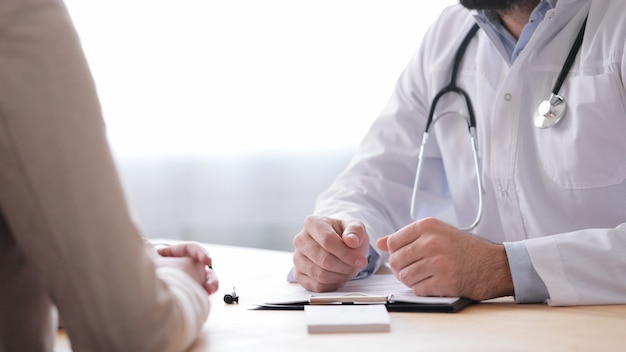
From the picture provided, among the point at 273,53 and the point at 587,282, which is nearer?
the point at 587,282

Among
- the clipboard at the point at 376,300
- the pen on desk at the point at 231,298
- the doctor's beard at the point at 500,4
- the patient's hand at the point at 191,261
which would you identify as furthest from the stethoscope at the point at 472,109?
the patient's hand at the point at 191,261

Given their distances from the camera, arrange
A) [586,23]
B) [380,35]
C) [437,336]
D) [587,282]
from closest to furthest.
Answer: [437,336], [587,282], [586,23], [380,35]

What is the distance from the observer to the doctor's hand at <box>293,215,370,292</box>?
1301 millimetres

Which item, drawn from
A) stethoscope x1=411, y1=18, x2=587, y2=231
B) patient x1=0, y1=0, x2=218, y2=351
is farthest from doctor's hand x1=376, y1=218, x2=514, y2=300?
patient x1=0, y1=0, x2=218, y2=351

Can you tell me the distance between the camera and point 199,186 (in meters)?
2.82

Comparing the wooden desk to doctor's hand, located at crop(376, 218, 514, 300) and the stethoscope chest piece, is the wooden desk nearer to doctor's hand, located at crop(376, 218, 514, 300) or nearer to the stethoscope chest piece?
doctor's hand, located at crop(376, 218, 514, 300)

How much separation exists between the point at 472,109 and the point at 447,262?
606 millimetres

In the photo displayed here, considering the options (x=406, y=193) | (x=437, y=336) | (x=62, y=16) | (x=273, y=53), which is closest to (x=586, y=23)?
(x=406, y=193)

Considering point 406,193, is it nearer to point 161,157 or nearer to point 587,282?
point 587,282

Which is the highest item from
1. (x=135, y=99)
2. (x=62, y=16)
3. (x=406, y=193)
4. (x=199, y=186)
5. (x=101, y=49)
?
(x=62, y=16)

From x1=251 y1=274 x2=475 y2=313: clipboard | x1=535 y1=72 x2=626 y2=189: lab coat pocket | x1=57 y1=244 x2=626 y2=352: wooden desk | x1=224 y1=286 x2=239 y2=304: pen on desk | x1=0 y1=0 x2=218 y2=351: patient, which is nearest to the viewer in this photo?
x1=0 y1=0 x2=218 y2=351: patient

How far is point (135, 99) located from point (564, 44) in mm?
1695

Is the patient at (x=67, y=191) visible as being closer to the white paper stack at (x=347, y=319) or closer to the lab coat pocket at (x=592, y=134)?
the white paper stack at (x=347, y=319)

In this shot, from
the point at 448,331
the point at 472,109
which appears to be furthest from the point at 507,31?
the point at 448,331
